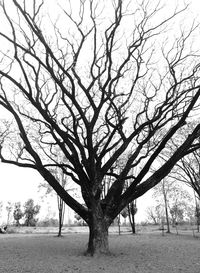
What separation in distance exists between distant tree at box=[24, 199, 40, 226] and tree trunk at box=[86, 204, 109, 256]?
47209 millimetres

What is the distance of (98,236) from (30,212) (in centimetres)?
4909

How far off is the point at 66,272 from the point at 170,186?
25862mm

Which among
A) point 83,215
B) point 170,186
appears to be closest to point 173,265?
point 83,215

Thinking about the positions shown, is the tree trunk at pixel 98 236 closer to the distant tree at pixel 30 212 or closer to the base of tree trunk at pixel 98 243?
the base of tree trunk at pixel 98 243

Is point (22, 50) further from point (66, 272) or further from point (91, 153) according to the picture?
point (66, 272)

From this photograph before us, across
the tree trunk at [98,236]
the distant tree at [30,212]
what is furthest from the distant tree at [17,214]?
the tree trunk at [98,236]

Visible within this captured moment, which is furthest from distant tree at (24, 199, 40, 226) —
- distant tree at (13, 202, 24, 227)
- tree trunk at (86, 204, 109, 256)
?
tree trunk at (86, 204, 109, 256)

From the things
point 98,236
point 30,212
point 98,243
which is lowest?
point 98,243

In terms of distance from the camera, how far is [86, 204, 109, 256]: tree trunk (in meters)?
9.05

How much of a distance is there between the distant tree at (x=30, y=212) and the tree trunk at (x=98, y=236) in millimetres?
47209

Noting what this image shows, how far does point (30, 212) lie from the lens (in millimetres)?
54969

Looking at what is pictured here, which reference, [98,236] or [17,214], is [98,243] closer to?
[98,236]

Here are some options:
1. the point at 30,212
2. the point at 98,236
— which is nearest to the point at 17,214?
the point at 30,212

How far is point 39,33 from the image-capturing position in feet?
29.5
